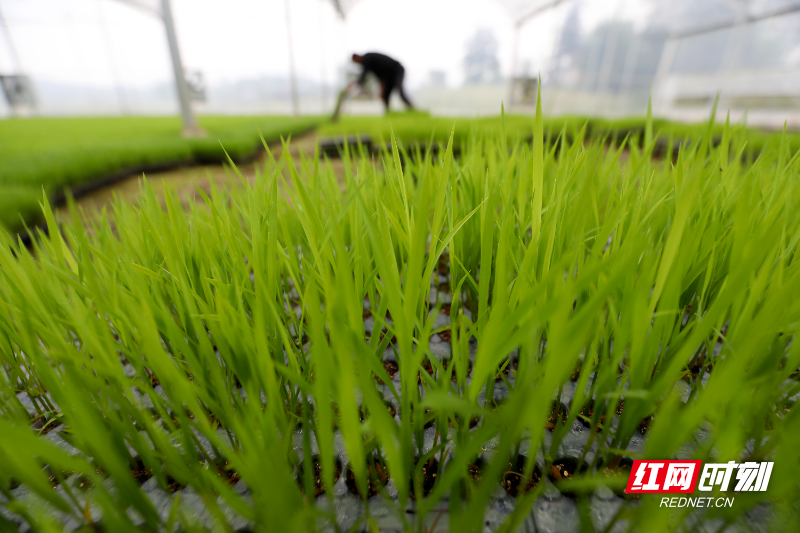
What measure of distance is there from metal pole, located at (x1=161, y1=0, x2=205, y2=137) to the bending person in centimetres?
197

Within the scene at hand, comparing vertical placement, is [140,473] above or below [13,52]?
below

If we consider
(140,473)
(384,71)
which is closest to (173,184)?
(140,473)

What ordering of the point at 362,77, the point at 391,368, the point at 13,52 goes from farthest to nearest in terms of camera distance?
the point at 13,52
the point at 362,77
the point at 391,368

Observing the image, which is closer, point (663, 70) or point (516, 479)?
point (516, 479)

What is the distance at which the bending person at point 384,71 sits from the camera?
4.45 meters

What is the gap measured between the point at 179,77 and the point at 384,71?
2.48 m

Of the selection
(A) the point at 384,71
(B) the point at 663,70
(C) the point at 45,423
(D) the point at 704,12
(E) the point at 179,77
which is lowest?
(C) the point at 45,423

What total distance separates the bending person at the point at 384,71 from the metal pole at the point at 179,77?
1.97 meters

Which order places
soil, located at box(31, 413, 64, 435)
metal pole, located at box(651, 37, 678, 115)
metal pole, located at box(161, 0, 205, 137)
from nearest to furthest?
soil, located at box(31, 413, 64, 435), metal pole, located at box(161, 0, 205, 137), metal pole, located at box(651, 37, 678, 115)

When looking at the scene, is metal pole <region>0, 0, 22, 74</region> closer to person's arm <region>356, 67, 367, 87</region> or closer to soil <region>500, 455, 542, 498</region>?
person's arm <region>356, 67, 367, 87</region>

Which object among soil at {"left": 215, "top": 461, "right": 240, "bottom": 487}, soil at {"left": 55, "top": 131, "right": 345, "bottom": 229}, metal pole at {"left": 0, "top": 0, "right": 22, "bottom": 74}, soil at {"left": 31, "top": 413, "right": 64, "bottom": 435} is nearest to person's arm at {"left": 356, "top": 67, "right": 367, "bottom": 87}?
soil at {"left": 55, "top": 131, "right": 345, "bottom": 229}

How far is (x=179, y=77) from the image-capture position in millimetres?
3707

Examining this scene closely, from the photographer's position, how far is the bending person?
445 centimetres

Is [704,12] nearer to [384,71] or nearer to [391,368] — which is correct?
[384,71]
